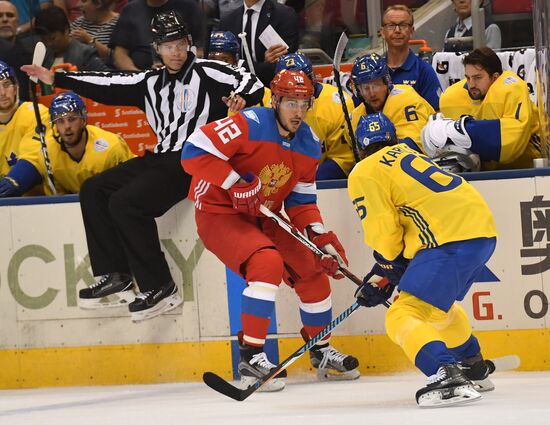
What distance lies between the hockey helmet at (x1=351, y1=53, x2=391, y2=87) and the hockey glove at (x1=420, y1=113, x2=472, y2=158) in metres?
0.32

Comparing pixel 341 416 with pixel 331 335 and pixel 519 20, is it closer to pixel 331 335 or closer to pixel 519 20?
pixel 331 335

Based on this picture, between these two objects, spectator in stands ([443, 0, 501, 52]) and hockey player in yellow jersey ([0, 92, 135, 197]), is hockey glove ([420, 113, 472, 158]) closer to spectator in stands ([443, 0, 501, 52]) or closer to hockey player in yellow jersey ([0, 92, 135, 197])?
spectator in stands ([443, 0, 501, 52])

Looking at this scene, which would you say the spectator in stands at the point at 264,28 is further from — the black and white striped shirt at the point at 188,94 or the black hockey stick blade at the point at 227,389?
the black hockey stick blade at the point at 227,389

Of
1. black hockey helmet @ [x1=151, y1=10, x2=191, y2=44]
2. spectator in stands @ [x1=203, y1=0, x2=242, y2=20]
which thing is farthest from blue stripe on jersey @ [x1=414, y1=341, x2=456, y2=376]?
spectator in stands @ [x1=203, y1=0, x2=242, y2=20]

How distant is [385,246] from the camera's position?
14.6 ft

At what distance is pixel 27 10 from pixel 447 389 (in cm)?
364

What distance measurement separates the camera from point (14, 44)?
21.9 ft

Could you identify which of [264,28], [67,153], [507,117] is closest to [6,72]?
[67,153]

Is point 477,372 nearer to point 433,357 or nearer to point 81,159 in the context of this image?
point 433,357

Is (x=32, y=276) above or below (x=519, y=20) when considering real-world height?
below

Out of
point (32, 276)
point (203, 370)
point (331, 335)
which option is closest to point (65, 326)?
point (32, 276)

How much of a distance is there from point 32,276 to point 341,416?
7.11 feet

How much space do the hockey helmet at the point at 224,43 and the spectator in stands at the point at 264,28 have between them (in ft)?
0.86

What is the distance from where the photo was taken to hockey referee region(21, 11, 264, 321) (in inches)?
218
